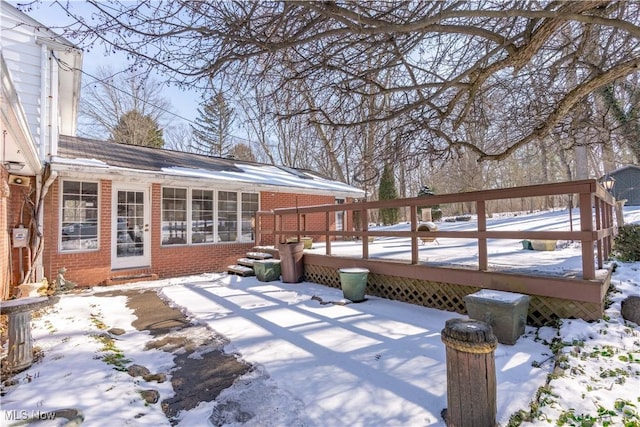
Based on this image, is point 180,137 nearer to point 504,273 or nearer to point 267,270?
point 267,270

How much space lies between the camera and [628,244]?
20.7 feet

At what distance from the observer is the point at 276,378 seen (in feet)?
9.86

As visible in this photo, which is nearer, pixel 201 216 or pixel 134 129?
pixel 201 216

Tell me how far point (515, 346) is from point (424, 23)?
3.39 m

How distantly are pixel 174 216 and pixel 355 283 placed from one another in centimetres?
548

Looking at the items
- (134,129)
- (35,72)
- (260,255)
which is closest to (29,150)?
(35,72)

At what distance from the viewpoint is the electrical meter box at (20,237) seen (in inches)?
239

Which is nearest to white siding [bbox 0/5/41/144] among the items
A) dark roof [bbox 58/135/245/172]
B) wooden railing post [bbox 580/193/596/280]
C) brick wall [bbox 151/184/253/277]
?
dark roof [bbox 58/135/245/172]

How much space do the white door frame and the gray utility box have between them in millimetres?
7351

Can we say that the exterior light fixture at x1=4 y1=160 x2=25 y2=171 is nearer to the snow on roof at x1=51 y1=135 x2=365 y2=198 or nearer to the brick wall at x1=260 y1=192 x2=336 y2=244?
the snow on roof at x1=51 y1=135 x2=365 y2=198

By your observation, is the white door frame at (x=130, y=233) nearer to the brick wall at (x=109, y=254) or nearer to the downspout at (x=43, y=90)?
the brick wall at (x=109, y=254)

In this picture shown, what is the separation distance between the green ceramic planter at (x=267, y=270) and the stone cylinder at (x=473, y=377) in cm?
568

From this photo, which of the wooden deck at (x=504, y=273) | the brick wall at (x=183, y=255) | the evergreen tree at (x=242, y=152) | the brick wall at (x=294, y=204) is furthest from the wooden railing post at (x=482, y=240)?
the evergreen tree at (x=242, y=152)

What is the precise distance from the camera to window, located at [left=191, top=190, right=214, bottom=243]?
895 centimetres
